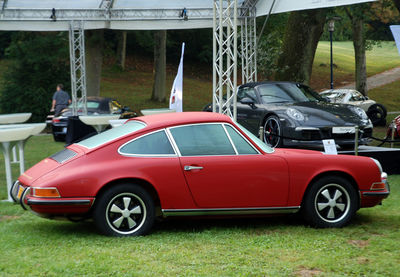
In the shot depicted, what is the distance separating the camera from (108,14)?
18.4 m

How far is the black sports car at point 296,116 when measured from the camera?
38.1ft

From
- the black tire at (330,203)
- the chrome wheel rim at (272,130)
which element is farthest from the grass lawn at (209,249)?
the chrome wheel rim at (272,130)

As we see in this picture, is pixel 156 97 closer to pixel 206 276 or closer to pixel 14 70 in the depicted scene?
pixel 14 70

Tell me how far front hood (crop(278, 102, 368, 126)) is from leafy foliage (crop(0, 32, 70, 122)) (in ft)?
59.9

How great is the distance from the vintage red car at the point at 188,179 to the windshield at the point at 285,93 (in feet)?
20.9

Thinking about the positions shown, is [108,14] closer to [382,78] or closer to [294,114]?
[294,114]

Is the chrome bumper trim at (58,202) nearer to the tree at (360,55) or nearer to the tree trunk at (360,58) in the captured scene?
the tree at (360,55)

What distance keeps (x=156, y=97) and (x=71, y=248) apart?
97.7 ft

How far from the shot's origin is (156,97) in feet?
116

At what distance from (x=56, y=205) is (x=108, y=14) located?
13111mm

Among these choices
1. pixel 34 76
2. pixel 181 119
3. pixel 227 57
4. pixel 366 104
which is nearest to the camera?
pixel 181 119

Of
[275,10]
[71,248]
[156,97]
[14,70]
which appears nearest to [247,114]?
[275,10]

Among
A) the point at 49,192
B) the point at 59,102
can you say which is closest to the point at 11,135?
the point at 49,192

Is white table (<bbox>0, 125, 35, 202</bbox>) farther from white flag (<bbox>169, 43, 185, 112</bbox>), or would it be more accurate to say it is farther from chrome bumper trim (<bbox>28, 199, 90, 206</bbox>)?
white flag (<bbox>169, 43, 185, 112</bbox>)
